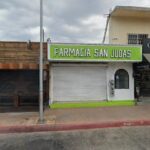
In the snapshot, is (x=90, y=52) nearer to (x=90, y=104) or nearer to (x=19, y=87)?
(x=90, y=104)

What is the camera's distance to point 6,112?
1207 cm

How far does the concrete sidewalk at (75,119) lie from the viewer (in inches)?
362

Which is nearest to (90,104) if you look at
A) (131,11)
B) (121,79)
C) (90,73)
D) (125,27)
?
(90,73)

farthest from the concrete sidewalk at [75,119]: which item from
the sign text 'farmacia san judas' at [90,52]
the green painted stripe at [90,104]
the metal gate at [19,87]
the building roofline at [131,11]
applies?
the building roofline at [131,11]

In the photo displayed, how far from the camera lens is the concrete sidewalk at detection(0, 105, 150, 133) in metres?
9.19

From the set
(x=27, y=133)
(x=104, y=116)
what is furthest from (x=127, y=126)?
(x=27, y=133)

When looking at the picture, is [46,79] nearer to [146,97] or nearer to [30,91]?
[30,91]

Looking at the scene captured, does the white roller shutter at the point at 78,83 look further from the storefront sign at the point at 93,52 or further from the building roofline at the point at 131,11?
the building roofline at the point at 131,11

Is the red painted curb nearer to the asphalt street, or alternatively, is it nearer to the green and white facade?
the asphalt street

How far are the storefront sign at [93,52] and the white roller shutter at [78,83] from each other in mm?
913

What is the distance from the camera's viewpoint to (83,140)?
Result: 7.84 meters

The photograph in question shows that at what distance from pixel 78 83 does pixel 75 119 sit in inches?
140

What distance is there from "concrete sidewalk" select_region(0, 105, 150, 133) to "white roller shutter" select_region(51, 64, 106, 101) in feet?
3.74

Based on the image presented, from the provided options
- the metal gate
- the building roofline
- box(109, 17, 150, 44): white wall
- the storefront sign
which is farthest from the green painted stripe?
the building roofline
